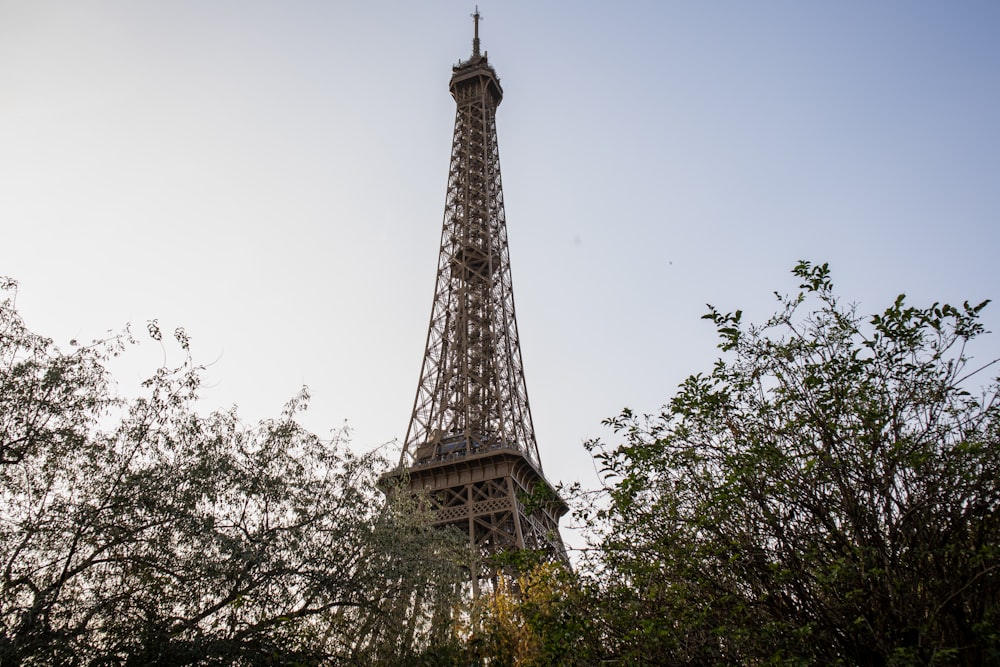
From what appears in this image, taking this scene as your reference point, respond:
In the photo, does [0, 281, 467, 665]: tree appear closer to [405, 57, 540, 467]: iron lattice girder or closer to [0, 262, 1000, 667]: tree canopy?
[0, 262, 1000, 667]: tree canopy

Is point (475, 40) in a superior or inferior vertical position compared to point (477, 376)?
superior

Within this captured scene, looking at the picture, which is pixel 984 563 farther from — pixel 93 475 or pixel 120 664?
pixel 93 475

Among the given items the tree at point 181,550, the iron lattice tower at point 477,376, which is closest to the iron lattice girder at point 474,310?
the iron lattice tower at point 477,376

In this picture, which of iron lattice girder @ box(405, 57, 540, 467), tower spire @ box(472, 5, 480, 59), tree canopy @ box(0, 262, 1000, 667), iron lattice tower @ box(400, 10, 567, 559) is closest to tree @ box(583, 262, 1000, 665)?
tree canopy @ box(0, 262, 1000, 667)

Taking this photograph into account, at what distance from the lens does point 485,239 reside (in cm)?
4381

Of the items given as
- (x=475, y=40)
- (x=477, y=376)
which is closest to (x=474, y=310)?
(x=477, y=376)

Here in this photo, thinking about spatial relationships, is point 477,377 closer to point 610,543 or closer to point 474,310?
point 474,310

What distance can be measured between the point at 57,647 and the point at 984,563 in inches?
445

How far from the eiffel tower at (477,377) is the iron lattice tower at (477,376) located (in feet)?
0.18

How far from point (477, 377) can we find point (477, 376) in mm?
59

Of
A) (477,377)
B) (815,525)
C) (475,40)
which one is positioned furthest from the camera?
(475,40)

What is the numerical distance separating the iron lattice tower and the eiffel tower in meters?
0.06

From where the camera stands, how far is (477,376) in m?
37.8

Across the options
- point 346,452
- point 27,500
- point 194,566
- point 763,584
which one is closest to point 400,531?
point 346,452
